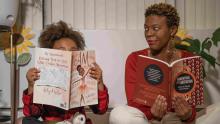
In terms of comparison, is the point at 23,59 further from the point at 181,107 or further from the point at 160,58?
the point at 181,107

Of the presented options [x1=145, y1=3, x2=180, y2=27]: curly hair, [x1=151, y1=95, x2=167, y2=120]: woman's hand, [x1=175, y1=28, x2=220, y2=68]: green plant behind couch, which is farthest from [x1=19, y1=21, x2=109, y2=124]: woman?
[x1=175, y1=28, x2=220, y2=68]: green plant behind couch

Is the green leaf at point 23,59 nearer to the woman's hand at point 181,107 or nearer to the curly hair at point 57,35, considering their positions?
the curly hair at point 57,35

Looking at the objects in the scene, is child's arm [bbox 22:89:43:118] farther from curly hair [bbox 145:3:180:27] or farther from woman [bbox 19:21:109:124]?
curly hair [bbox 145:3:180:27]

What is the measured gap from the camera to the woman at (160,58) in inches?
49.4

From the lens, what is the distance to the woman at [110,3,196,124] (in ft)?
4.12

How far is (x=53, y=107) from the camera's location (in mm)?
1374

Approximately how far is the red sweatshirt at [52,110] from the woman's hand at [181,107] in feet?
0.96

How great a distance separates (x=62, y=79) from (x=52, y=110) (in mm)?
210

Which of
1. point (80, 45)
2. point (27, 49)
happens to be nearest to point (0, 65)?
point (27, 49)

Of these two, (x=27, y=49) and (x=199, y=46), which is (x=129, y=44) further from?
(x=27, y=49)

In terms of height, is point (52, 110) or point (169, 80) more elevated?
point (169, 80)

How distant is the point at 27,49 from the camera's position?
1845mm

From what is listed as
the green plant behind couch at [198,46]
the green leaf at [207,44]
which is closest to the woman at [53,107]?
the green plant behind couch at [198,46]

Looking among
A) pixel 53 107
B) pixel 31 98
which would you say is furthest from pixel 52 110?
pixel 31 98
